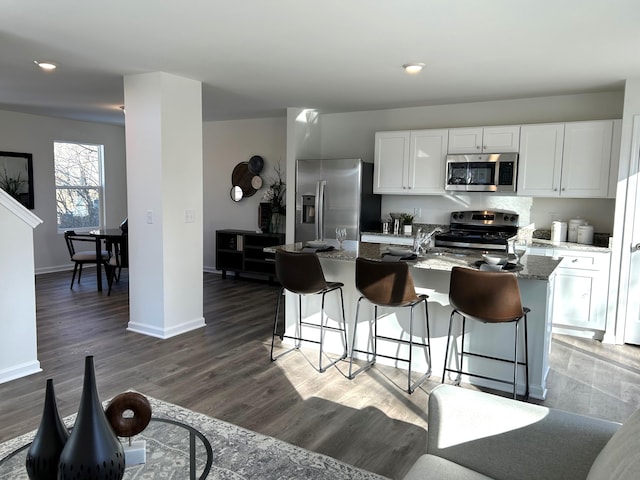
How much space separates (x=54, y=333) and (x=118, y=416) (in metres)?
3.53

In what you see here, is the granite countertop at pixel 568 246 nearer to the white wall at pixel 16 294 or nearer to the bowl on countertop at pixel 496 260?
the bowl on countertop at pixel 496 260

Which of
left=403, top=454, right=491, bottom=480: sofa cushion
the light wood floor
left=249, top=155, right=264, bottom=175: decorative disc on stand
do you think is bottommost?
the light wood floor

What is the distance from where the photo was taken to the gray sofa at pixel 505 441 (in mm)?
1584

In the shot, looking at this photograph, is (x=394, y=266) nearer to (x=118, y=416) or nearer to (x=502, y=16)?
(x=502, y=16)

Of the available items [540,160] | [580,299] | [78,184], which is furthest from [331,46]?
[78,184]

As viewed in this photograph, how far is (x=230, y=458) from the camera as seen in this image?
246 centimetres

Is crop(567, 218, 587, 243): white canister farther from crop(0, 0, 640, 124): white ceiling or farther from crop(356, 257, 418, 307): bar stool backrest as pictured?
crop(356, 257, 418, 307): bar stool backrest

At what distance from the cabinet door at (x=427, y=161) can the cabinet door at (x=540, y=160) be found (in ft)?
2.81

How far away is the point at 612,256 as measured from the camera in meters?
4.55

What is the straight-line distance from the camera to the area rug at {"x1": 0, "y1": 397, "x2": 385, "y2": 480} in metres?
1.81

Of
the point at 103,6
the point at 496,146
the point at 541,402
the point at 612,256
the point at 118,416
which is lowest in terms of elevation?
the point at 541,402

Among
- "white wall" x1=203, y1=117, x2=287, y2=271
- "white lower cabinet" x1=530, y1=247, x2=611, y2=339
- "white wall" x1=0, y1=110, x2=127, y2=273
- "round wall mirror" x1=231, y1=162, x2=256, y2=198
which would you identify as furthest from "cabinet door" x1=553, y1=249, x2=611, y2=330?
"white wall" x1=0, y1=110, x2=127, y2=273

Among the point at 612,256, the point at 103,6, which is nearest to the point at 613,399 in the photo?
the point at 612,256

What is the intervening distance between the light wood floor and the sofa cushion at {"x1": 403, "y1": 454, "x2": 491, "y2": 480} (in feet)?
2.68
